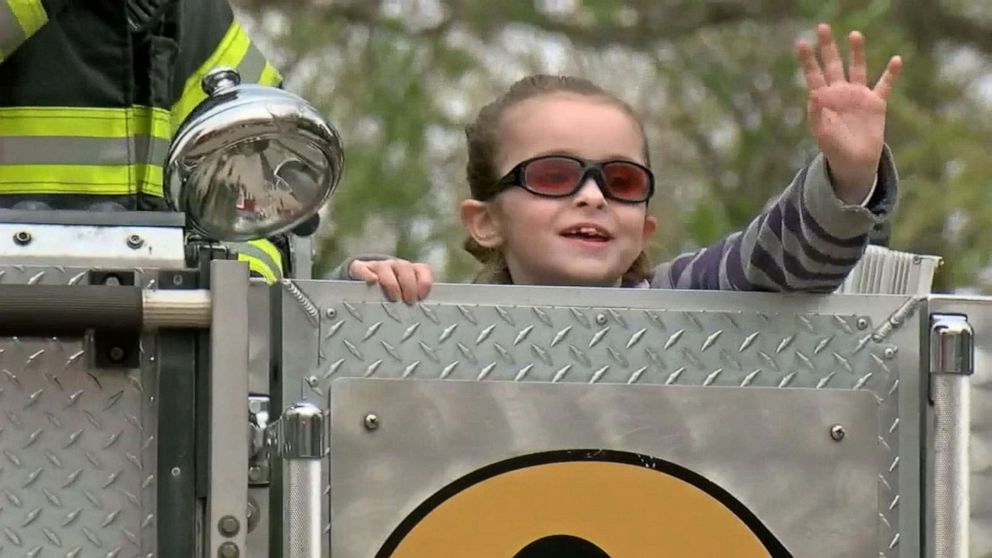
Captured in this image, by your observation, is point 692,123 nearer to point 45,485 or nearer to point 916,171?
point 916,171

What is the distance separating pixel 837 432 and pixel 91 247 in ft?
3.14

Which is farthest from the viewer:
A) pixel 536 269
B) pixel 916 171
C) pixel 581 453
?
pixel 916 171

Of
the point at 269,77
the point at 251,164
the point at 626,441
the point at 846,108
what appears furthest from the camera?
the point at 269,77

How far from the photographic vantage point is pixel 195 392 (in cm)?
230

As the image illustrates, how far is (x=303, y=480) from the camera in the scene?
2.20m

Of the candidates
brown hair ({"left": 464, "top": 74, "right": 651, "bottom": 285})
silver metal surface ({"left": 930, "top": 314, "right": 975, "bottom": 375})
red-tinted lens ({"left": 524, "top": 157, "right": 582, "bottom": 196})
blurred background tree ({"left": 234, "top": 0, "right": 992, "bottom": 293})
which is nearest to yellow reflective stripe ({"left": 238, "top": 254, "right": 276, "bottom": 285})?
brown hair ({"left": 464, "top": 74, "right": 651, "bottom": 285})

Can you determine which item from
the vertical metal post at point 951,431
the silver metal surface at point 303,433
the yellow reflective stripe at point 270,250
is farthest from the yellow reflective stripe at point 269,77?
the vertical metal post at point 951,431

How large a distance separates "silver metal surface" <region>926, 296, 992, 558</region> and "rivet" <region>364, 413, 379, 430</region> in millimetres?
700

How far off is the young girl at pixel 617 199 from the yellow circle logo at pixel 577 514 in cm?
27

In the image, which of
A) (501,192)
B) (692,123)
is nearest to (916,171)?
(692,123)

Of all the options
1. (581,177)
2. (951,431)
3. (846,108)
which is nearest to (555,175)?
(581,177)

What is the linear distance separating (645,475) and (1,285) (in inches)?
31.6

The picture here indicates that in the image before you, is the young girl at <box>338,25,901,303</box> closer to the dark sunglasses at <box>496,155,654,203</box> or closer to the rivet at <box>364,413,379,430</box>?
the dark sunglasses at <box>496,155,654,203</box>

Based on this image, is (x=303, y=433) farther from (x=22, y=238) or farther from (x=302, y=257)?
(x=302, y=257)
